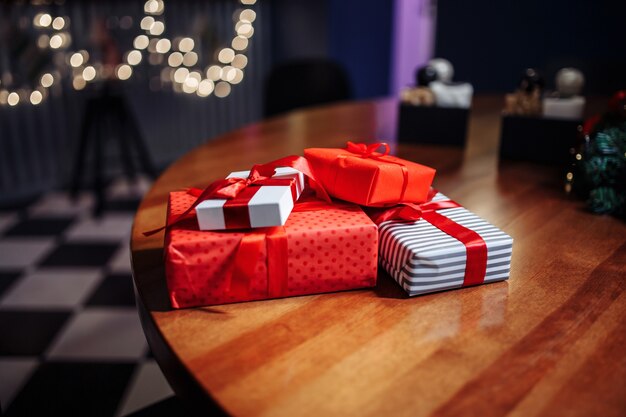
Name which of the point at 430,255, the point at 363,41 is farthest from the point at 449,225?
the point at 363,41

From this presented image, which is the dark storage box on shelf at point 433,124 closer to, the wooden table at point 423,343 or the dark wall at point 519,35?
the wooden table at point 423,343

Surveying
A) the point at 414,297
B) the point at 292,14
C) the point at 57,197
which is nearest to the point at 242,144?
the point at 414,297

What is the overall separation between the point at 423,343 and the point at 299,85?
2.13 m

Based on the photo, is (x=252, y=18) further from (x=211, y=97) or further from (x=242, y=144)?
(x=242, y=144)

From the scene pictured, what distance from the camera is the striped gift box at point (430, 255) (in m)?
0.65

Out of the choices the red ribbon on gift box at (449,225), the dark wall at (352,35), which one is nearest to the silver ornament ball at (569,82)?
the red ribbon on gift box at (449,225)

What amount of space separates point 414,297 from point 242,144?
0.90 m

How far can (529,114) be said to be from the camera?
1.28 metres

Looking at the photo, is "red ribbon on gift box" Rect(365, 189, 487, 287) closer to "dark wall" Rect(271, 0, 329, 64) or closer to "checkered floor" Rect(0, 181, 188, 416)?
"checkered floor" Rect(0, 181, 188, 416)

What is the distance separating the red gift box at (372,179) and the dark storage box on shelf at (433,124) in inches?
26.7

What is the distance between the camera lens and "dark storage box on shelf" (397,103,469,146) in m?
1.40

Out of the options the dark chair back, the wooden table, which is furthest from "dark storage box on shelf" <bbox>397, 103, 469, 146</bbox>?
the dark chair back

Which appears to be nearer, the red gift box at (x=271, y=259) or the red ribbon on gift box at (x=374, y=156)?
the red gift box at (x=271, y=259)

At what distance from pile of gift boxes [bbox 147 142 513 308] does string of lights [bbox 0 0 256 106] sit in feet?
9.05
